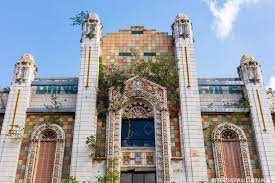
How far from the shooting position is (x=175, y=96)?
21484mm

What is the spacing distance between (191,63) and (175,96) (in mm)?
2264

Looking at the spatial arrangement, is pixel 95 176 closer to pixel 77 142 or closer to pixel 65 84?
pixel 77 142

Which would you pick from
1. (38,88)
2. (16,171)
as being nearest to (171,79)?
(38,88)

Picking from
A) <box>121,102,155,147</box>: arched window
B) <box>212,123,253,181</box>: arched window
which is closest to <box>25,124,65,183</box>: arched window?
<box>121,102,155,147</box>: arched window

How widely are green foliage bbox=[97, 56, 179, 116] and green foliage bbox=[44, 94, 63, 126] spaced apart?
84.4 inches

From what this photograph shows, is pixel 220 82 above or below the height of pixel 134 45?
below

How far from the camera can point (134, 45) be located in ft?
79.7

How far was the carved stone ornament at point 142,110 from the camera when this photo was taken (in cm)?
1952

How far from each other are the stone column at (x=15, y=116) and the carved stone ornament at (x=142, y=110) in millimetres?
4414

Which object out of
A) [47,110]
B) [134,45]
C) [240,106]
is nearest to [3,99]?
[47,110]

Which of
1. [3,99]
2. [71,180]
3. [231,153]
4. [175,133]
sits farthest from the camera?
[3,99]

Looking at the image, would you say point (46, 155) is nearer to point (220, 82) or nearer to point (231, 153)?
point (231, 153)

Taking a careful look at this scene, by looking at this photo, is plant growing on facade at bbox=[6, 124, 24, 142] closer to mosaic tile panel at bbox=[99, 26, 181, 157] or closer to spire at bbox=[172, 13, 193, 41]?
mosaic tile panel at bbox=[99, 26, 181, 157]

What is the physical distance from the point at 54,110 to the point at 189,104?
6.91 metres
